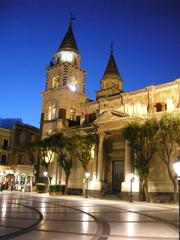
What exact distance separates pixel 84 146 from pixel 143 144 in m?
9.65

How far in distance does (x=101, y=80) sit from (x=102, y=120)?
68.0 ft

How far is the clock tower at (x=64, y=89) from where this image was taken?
187 ft

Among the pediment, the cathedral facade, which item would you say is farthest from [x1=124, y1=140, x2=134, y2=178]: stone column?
the pediment

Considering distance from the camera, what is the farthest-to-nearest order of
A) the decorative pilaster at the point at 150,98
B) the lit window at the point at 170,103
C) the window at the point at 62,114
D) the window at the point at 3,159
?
the window at the point at 3,159
the window at the point at 62,114
the decorative pilaster at the point at 150,98
the lit window at the point at 170,103

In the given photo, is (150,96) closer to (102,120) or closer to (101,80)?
(102,120)

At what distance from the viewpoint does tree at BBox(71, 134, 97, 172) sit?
41.9 meters

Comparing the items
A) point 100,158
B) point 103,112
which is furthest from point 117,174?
point 103,112

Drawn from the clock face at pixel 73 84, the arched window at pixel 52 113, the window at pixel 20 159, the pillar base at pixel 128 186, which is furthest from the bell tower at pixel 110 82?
the pillar base at pixel 128 186

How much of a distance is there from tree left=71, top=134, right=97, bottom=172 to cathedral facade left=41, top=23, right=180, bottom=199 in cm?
126

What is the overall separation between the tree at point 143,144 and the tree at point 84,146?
7.40 m

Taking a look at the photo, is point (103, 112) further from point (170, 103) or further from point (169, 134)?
point (169, 134)

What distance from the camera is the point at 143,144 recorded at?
35.4m

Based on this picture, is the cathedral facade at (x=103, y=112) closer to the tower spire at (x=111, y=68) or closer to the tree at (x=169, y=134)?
the tower spire at (x=111, y=68)

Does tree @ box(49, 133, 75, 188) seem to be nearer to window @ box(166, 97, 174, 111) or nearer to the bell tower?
window @ box(166, 97, 174, 111)
